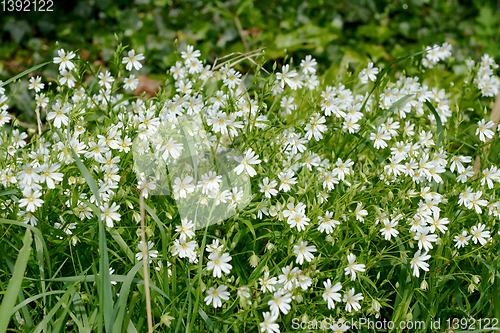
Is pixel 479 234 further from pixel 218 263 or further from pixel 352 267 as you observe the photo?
pixel 218 263

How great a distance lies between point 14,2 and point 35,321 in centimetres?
356

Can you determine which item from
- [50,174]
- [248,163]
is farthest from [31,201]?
[248,163]

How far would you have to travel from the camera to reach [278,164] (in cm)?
183

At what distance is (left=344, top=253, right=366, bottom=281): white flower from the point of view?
1.56m

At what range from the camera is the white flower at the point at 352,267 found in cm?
156

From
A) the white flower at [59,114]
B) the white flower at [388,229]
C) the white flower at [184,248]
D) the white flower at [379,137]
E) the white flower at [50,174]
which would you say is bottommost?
the white flower at [388,229]

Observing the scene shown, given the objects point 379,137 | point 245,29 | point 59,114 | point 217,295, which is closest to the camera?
point 217,295

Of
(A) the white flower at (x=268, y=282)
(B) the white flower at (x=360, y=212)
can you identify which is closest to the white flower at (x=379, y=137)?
(B) the white flower at (x=360, y=212)

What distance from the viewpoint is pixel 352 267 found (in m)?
1.60

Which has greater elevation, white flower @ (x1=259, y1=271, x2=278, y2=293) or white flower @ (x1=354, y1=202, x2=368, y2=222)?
white flower @ (x1=354, y1=202, x2=368, y2=222)

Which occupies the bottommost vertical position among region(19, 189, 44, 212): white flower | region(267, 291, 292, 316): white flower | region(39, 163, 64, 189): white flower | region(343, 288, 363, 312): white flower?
region(343, 288, 363, 312): white flower

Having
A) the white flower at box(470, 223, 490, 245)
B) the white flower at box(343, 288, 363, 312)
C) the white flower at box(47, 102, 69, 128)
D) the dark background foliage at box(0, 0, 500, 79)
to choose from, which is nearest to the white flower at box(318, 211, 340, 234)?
the white flower at box(343, 288, 363, 312)

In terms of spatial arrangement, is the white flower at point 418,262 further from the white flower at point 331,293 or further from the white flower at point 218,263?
the white flower at point 218,263

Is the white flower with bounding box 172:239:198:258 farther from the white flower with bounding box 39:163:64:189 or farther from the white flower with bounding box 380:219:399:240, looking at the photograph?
the white flower with bounding box 380:219:399:240
